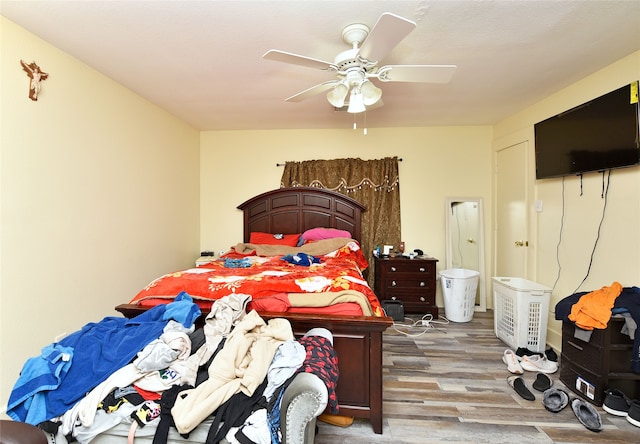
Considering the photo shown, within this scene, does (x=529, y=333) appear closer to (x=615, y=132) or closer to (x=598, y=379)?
(x=598, y=379)

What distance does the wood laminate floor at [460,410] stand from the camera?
1.79 m

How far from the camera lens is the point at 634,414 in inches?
74.6

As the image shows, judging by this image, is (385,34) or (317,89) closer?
(385,34)

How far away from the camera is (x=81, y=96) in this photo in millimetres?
2531

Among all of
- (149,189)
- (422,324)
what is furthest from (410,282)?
(149,189)

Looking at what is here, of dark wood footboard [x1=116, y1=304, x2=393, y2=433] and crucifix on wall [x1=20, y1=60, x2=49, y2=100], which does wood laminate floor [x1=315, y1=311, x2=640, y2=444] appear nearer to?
dark wood footboard [x1=116, y1=304, x2=393, y2=433]

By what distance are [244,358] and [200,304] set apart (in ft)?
2.71

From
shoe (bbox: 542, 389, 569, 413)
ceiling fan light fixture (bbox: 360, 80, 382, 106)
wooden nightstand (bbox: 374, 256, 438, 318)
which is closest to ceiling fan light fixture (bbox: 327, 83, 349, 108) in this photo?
ceiling fan light fixture (bbox: 360, 80, 382, 106)

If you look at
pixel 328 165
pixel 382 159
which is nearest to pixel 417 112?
pixel 382 159

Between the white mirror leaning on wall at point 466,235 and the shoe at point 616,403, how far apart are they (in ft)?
7.12

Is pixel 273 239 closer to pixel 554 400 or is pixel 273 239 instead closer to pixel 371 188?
pixel 371 188

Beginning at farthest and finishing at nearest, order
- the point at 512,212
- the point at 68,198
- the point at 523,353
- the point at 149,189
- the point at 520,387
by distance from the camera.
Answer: the point at 512,212 < the point at 149,189 < the point at 523,353 < the point at 68,198 < the point at 520,387

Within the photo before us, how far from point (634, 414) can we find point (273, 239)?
3548 mm

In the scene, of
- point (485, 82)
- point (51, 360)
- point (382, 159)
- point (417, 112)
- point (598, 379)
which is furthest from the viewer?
point (382, 159)
